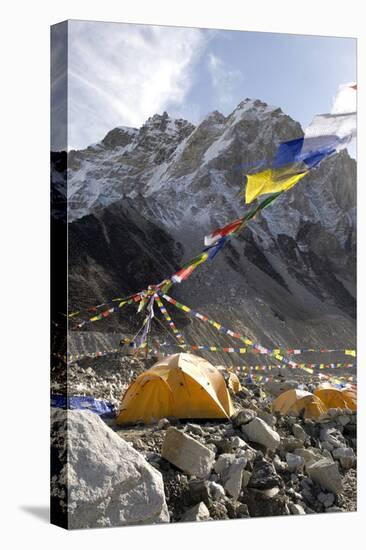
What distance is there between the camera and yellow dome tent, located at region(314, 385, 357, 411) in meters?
10.4

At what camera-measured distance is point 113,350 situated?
1073cm

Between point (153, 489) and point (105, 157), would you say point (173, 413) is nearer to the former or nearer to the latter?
point (153, 489)

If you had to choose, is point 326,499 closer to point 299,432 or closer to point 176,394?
point 299,432

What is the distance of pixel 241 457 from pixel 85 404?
5.06ft

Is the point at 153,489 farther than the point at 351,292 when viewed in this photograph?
No

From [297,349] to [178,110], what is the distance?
3787mm

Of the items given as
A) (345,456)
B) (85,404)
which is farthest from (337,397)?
(85,404)

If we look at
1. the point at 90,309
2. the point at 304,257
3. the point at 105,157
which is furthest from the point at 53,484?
the point at 304,257

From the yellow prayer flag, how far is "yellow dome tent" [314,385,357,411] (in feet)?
8.01

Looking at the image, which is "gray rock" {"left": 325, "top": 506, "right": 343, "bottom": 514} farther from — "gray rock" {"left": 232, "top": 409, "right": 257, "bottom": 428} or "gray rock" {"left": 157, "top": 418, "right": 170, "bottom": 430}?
"gray rock" {"left": 157, "top": 418, "right": 170, "bottom": 430}

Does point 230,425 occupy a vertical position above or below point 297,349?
below

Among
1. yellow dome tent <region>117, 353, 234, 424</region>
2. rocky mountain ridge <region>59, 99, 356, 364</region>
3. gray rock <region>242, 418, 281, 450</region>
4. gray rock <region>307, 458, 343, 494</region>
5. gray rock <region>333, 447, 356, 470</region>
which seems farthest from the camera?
rocky mountain ridge <region>59, 99, 356, 364</region>

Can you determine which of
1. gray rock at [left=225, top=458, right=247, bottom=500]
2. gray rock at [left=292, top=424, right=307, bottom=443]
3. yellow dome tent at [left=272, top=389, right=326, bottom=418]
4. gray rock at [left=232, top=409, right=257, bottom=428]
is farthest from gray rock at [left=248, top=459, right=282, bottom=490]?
yellow dome tent at [left=272, top=389, right=326, bottom=418]

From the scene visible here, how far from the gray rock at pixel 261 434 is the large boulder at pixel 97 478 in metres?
1.44
